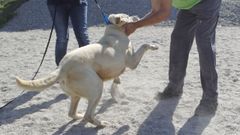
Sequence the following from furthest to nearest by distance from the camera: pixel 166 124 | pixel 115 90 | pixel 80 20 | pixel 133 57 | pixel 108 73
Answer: pixel 80 20 < pixel 115 90 < pixel 133 57 < pixel 166 124 < pixel 108 73

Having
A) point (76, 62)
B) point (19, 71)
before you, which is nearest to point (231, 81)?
point (76, 62)

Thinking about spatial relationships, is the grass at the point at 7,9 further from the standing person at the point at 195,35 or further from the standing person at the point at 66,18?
the standing person at the point at 195,35

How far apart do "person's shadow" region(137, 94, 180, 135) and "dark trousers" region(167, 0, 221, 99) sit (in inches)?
11.3

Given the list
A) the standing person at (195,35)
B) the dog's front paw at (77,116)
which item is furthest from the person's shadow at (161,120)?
the dog's front paw at (77,116)

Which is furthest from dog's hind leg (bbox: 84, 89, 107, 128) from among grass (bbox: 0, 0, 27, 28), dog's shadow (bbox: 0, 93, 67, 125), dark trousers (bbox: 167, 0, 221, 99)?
grass (bbox: 0, 0, 27, 28)

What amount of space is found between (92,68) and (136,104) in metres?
1.13

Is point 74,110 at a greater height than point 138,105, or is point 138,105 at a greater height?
point 74,110

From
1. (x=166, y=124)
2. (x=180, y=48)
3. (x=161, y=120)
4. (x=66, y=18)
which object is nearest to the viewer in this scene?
(x=166, y=124)

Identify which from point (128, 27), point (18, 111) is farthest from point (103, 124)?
point (18, 111)

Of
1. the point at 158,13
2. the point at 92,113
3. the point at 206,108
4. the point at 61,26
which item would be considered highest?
the point at 158,13

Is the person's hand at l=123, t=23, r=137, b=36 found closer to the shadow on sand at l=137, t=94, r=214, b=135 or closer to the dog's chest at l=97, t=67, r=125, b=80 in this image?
the dog's chest at l=97, t=67, r=125, b=80

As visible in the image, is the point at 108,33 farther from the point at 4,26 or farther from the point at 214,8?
the point at 4,26

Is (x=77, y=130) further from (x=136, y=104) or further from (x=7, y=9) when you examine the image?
(x=7, y=9)

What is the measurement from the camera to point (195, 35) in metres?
5.44
